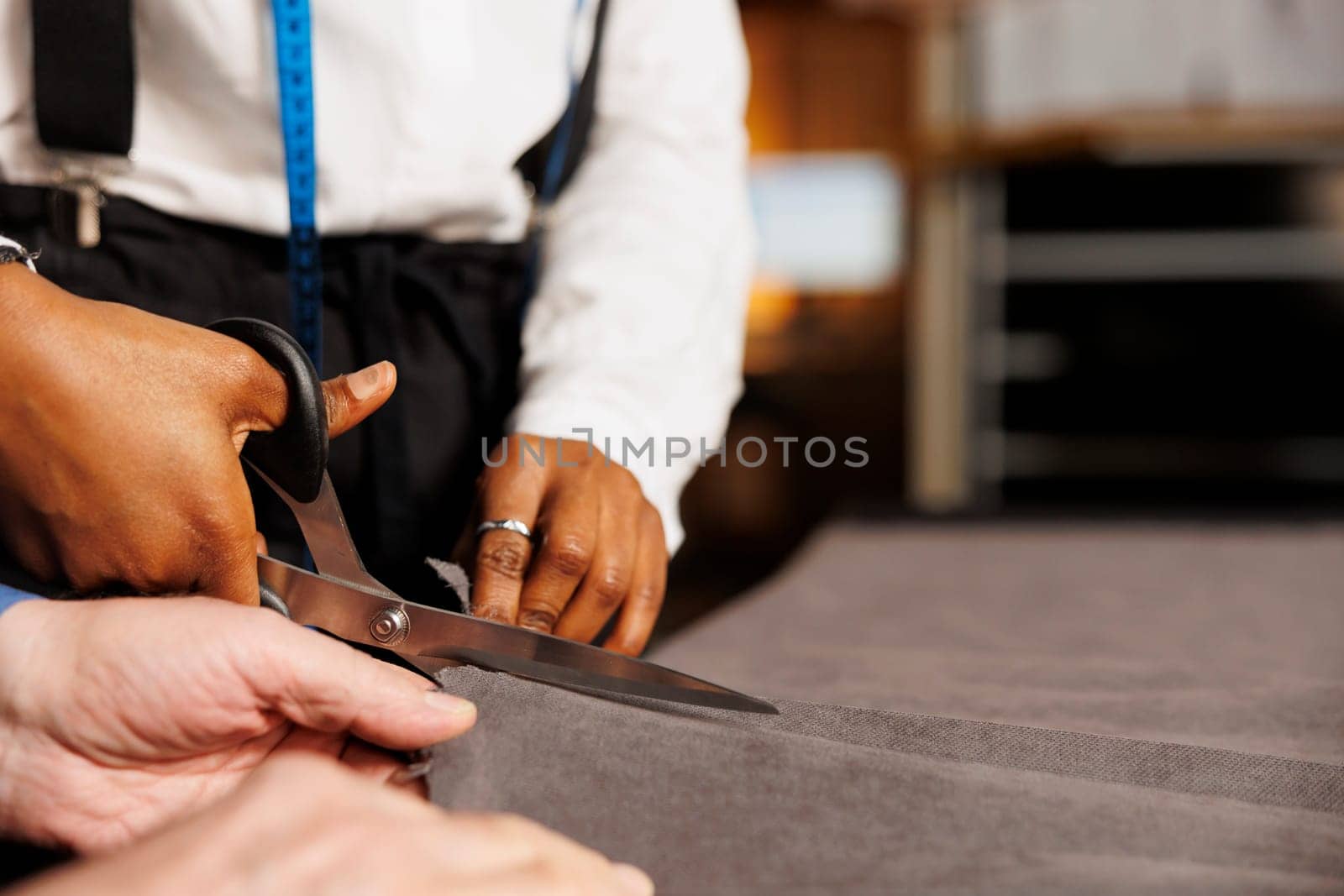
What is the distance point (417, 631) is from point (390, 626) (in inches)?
0.5

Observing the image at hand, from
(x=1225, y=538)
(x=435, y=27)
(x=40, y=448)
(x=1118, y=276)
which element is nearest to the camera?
(x=40, y=448)

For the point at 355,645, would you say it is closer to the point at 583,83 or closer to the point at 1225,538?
the point at 583,83

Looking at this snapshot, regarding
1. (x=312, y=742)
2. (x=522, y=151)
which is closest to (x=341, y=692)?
(x=312, y=742)

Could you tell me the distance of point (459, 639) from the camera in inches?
19.3

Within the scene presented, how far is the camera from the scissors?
0.48 meters

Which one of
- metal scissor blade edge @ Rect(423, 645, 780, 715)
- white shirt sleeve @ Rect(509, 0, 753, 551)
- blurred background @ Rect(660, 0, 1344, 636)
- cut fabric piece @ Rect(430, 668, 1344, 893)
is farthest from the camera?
blurred background @ Rect(660, 0, 1344, 636)

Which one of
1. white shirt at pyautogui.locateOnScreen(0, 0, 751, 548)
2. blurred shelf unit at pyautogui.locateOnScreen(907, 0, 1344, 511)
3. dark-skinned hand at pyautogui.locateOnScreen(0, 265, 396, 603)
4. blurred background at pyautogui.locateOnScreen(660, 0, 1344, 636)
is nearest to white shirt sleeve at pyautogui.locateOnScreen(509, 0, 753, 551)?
white shirt at pyautogui.locateOnScreen(0, 0, 751, 548)

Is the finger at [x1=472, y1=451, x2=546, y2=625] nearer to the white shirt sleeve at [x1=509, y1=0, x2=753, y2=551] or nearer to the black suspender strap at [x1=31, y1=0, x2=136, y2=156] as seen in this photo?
the white shirt sleeve at [x1=509, y1=0, x2=753, y2=551]

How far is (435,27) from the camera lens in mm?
642

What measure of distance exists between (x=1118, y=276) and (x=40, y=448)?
2.81 m

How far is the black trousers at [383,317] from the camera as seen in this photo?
589mm

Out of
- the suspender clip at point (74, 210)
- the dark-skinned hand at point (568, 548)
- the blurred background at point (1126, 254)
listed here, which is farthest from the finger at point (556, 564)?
the blurred background at point (1126, 254)

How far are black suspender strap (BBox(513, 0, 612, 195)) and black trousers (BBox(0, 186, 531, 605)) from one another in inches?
2.5

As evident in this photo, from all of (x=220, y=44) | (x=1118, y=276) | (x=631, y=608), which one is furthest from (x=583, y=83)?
(x=1118, y=276)
